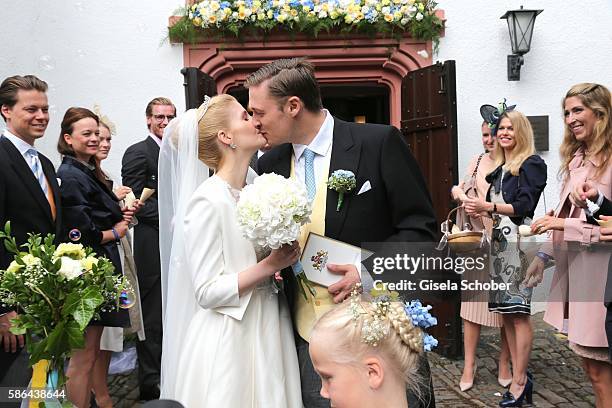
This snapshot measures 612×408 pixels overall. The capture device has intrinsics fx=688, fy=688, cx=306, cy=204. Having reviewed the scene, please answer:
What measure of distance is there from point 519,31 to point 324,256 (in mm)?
5715

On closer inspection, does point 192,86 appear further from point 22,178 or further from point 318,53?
point 22,178

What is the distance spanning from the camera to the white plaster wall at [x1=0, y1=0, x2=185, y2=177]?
7.68 metres

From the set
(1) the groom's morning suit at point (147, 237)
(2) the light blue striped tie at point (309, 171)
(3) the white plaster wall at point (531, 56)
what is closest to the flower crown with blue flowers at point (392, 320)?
(2) the light blue striped tie at point (309, 171)

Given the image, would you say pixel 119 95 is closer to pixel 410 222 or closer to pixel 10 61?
pixel 10 61

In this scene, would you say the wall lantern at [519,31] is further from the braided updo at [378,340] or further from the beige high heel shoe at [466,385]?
the braided updo at [378,340]

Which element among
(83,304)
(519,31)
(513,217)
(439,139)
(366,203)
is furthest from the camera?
(519,31)

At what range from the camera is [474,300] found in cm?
550

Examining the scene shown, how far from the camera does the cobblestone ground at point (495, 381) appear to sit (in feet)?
16.8

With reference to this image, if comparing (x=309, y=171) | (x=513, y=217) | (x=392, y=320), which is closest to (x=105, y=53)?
(x=513, y=217)

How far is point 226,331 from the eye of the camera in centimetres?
270

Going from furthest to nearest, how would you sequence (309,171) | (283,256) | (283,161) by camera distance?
(283,161), (309,171), (283,256)

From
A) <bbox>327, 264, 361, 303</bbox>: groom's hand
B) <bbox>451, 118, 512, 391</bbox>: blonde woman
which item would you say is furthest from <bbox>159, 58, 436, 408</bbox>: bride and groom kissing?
<bbox>451, 118, 512, 391</bbox>: blonde woman

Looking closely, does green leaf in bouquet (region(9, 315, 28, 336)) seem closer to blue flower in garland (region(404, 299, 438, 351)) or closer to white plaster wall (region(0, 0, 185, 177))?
blue flower in garland (region(404, 299, 438, 351))

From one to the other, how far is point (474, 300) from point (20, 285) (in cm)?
402
